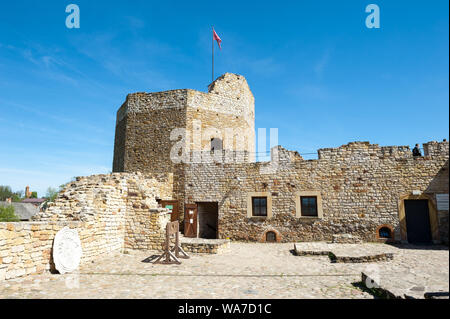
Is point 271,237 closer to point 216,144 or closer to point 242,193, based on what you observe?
point 242,193

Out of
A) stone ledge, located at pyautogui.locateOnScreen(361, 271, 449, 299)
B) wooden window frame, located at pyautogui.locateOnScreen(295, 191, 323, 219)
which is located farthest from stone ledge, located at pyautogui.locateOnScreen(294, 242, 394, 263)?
stone ledge, located at pyautogui.locateOnScreen(361, 271, 449, 299)

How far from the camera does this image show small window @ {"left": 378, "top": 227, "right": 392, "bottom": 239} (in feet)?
40.0

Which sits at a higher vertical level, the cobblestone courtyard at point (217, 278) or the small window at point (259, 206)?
the small window at point (259, 206)

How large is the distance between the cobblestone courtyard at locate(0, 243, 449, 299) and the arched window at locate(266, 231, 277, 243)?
3.32m

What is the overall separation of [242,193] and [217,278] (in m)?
7.41

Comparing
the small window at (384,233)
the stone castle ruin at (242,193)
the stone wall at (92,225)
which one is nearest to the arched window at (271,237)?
the stone castle ruin at (242,193)

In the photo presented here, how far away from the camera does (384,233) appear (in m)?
12.3

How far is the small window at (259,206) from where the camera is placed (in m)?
13.8

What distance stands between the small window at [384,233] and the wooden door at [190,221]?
908cm

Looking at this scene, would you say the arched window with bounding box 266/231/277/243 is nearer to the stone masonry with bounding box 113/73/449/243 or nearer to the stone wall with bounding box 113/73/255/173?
the stone masonry with bounding box 113/73/449/243

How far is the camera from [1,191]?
2406 inches

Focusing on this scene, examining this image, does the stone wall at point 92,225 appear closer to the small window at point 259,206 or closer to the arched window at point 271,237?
the small window at point 259,206

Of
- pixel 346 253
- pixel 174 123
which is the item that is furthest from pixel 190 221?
pixel 346 253
